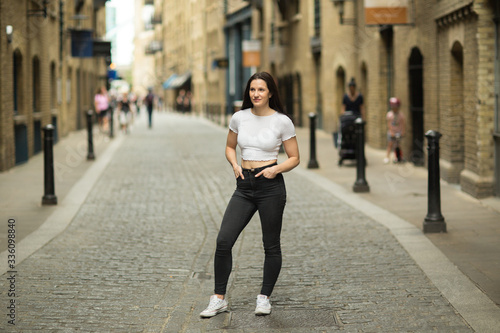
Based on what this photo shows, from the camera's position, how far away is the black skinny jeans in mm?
5543

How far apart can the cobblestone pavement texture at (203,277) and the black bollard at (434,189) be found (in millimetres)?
524

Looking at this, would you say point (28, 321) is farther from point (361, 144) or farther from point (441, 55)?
point (441, 55)

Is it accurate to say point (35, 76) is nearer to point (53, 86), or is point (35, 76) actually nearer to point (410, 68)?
point (53, 86)

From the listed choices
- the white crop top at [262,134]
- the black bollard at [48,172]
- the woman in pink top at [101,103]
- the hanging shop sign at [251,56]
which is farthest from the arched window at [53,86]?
the white crop top at [262,134]

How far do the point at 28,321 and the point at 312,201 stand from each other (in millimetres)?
6585

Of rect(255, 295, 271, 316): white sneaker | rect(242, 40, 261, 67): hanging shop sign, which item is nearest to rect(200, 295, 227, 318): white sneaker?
rect(255, 295, 271, 316): white sneaker

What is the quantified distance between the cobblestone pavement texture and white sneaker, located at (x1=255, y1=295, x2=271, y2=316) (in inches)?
2.4

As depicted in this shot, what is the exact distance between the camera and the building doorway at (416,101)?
16953 millimetres

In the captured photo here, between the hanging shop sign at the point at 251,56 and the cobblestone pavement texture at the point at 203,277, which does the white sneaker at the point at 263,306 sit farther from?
the hanging shop sign at the point at 251,56

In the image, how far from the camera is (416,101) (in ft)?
56.6

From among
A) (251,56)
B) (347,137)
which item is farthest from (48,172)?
(251,56)

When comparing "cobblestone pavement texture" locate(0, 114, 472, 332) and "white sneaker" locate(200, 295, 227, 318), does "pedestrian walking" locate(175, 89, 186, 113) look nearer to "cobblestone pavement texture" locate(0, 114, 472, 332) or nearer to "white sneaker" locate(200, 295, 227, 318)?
"cobblestone pavement texture" locate(0, 114, 472, 332)

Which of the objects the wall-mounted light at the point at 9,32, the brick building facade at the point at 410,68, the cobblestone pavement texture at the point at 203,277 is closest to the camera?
the cobblestone pavement texture at the point at 203,277

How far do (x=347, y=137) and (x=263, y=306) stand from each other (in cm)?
1125
